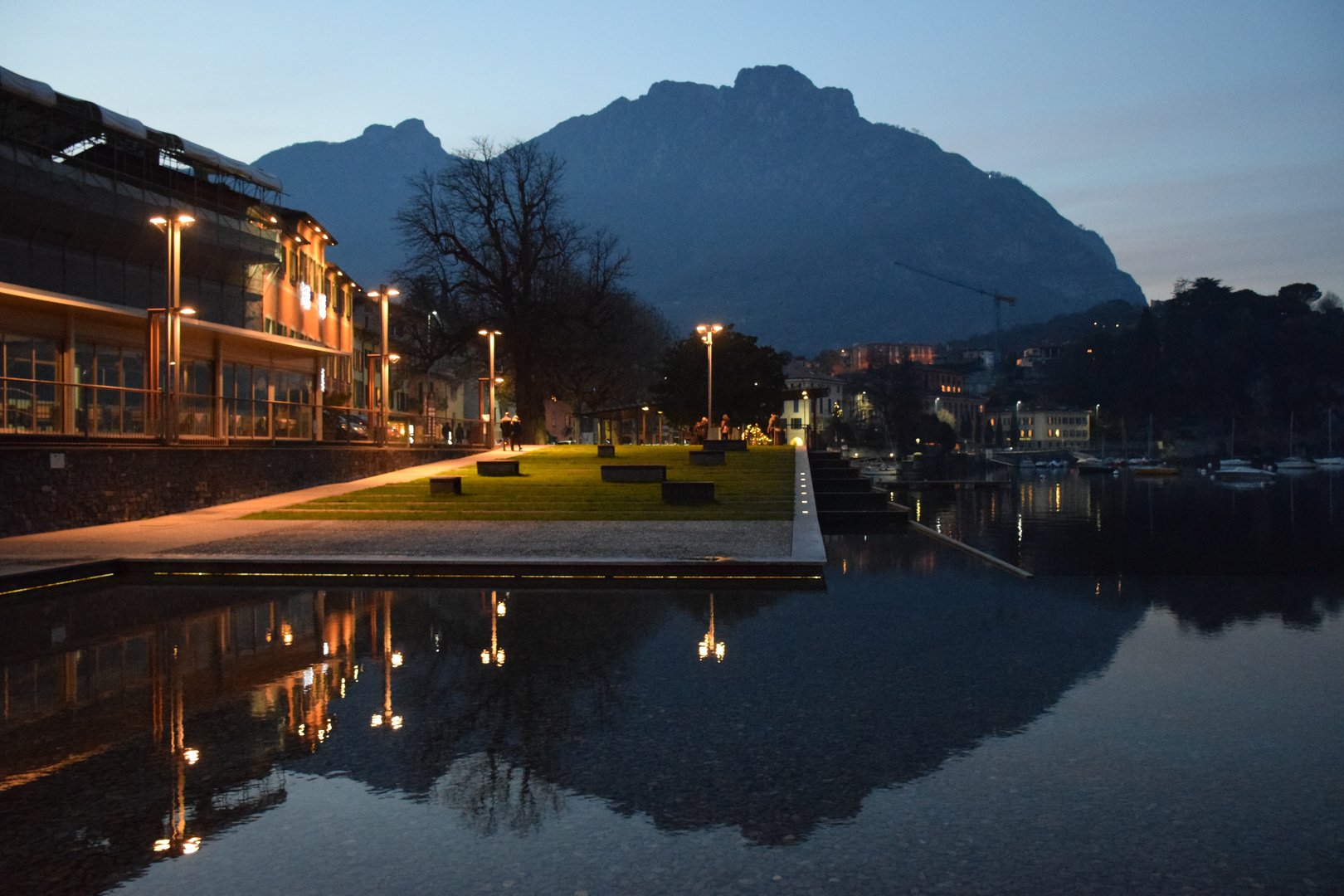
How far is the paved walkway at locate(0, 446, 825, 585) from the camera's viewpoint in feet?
54.2

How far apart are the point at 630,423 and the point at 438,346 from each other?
31.4m

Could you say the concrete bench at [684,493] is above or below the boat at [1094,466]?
above

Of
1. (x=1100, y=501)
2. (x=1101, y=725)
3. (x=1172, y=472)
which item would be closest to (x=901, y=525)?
(x=1101, y=725)

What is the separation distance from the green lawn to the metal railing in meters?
4.14

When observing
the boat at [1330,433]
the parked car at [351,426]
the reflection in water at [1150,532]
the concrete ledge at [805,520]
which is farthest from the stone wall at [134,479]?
the boat at [1330,433]

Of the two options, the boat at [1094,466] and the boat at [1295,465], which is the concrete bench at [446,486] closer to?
the boat at [1094,466]

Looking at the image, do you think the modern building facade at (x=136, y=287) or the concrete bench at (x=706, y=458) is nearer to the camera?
the modern building facade at (x=136, y=287)

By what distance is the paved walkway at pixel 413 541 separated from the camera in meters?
16.5

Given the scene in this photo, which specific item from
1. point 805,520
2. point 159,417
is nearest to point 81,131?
point 159,417

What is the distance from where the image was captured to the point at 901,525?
92.1 ft

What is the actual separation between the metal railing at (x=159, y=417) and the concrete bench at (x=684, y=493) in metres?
12.0

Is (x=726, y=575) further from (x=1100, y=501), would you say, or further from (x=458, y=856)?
(x=1100, y=501)

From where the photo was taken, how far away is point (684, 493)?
25.1 m

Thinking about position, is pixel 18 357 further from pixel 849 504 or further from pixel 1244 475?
pixel 1244 475
